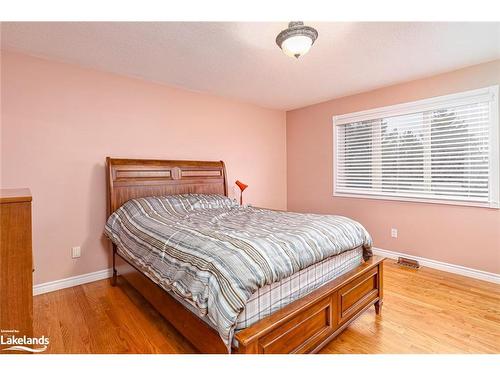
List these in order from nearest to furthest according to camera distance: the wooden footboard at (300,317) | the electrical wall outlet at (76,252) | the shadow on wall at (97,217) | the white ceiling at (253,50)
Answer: the wooden footboard at (300,317) → the white ceiling at (253,50) → the electrical wall outlet at (76,252) → the shadow on wall at (97,217)

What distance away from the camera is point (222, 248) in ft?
4.74

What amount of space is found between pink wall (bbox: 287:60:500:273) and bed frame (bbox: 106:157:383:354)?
1.54m

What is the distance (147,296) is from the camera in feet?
6.70

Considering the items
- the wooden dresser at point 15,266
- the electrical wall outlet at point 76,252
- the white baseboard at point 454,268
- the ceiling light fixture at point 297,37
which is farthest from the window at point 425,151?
the wooden dresser at point 15,266

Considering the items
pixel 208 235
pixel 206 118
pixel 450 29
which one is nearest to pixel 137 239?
pixel 208 235

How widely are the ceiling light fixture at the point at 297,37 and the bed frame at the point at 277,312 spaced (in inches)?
67.4

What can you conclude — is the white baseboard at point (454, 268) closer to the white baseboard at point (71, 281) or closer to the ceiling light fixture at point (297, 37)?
the ceiling light fixture at point (297, 37)

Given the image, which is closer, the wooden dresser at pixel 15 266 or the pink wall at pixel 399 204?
the wooden dresser at pixel 15 266

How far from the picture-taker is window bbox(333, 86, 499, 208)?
273 centimetres

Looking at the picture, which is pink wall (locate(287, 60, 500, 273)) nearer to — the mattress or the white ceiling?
the white ceiling

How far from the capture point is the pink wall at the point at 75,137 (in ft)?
7.87

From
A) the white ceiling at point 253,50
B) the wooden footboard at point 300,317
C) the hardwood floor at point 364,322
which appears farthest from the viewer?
the white ceiling at point 253,50

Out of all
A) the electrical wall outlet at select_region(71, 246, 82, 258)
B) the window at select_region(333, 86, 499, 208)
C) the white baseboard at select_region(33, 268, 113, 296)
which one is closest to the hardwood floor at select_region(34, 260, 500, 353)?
the white baseboard at select_region(33, 268, 113, 296)

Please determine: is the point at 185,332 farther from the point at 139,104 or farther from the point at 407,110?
the point at 407,110
